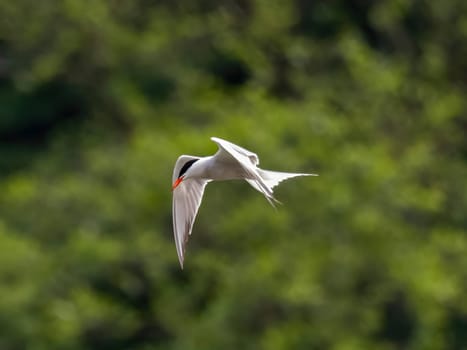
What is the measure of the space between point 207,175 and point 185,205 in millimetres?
526

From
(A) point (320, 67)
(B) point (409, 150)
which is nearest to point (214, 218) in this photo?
(B) point (409, 150)

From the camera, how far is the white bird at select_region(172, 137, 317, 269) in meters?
5.93

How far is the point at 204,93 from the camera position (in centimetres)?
1892

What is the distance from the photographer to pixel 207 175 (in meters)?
6.46

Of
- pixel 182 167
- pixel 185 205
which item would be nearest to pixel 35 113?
pixel 185 205

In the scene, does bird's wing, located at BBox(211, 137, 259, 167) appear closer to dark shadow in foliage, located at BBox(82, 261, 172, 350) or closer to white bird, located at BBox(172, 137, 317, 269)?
white bird, located at BBox(172, 137, 317, 269)

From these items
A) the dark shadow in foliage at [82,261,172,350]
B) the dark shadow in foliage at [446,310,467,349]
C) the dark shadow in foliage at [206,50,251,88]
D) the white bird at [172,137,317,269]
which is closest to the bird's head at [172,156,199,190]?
the white bird at [172,137,317,269]

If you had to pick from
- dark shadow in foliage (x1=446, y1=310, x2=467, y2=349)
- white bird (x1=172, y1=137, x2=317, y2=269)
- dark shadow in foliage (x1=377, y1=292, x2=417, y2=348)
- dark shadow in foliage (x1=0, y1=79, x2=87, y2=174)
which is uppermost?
dark shadow in foliage (x1=0, y1=79, x2=87, y2=174)

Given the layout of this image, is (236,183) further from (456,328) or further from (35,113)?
(35,113)

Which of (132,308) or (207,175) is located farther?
(132,308)

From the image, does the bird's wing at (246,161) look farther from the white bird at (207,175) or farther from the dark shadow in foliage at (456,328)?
the dark shadow in foliage at (456,328)

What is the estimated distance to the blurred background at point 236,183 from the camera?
14.0 metres

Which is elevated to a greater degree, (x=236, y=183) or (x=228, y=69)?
(x=228, y=69)

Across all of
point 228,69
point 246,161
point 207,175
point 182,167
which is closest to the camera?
point 246,161
